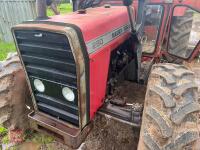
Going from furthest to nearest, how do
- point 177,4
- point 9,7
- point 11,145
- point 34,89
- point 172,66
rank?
point 9,7 → point 11,145 → point 177,4 → point 34,89 → point 172,66

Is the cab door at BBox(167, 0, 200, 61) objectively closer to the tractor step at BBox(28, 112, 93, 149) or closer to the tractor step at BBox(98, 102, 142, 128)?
the tractor step at BBox(98, 102, 142, 128)

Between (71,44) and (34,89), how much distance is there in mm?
969

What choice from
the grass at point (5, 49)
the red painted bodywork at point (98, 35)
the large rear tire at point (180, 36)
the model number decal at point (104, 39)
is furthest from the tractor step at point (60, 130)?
the grass at point (5, 49)

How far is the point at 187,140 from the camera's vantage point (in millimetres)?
1912

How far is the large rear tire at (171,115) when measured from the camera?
1.93 metres

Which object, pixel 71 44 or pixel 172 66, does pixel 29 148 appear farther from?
pixel 172 66

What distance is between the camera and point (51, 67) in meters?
2.35

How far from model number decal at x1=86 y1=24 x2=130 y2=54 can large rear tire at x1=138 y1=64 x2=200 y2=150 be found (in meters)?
0.66

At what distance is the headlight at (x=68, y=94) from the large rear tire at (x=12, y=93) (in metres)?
0.85

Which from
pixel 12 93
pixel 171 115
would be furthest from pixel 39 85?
pixel 171 115

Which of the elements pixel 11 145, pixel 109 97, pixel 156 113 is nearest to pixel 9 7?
pixel 11 145

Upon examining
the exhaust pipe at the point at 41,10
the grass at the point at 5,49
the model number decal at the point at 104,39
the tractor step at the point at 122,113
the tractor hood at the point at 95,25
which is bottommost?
the grass at the point at 5,49

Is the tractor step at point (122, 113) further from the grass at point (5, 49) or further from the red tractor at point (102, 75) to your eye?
the grass at point (5, 49)

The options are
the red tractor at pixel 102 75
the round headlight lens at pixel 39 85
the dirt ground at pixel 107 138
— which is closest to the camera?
the red tractor at pixel 102 75
